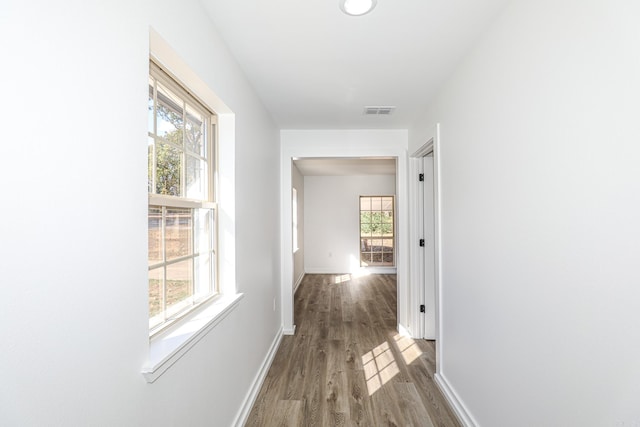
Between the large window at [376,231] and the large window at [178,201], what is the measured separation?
596cm

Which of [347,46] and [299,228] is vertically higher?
[347,46]

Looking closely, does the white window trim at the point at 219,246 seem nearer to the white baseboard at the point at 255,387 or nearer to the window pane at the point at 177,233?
the window pane at the point at 177,233

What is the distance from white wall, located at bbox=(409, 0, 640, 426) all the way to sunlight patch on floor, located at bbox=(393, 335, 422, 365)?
1025 mm

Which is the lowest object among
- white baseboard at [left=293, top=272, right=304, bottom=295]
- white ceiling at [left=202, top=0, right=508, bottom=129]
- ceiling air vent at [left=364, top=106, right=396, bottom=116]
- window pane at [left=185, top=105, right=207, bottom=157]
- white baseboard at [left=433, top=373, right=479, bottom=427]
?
white baseboard at [left=293, top=272, right=304, bottom=295]

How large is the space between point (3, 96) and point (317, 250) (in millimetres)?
7040

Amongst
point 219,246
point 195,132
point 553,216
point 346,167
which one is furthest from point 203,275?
point 346,167

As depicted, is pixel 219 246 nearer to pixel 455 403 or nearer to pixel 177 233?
pixel 177 233

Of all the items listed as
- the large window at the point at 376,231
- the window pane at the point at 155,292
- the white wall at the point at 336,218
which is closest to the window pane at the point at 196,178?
the window pane at the point at 155,292

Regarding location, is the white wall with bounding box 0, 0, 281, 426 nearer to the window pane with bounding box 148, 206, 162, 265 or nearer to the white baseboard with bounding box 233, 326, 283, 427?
the window pane with bounding box 148, 206, 162, 265

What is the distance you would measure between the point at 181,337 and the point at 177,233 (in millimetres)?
474

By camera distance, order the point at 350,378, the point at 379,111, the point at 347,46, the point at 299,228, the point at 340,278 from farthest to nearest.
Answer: the point at 340,278 → the point at 299,228 → the point at 379,111 → the point at 350,378 → the point at 347,46

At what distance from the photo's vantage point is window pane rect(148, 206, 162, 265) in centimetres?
128

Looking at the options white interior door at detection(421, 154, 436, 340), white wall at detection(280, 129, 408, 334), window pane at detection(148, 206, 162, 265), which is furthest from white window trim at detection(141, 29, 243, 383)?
white interior door at detection(421, 154, 436, 340)

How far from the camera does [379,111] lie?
2.97m
